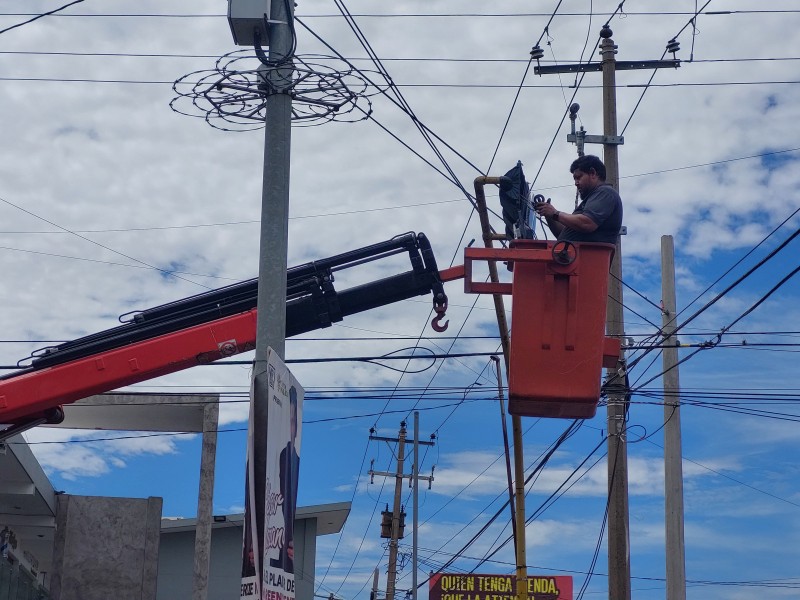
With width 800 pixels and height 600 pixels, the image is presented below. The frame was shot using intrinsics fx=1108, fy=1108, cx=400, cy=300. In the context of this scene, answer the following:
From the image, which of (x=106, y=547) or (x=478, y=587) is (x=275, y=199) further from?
(x=478, y=587)

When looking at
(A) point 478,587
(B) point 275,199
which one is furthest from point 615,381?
(A) point 478,587

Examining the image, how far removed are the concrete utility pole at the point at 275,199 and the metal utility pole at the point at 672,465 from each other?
10.5m

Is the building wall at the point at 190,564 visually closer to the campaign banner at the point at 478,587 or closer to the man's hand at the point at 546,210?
the campaign banner at the point at 478,587

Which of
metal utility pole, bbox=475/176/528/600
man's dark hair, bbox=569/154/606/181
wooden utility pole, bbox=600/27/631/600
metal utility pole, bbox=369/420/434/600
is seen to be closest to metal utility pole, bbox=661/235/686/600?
wooden utility pole, bbox=600/27/631/600

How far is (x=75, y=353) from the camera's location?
10633 mm

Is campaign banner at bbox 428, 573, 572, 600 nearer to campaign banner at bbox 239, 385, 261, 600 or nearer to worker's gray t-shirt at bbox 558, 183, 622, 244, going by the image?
worker's gray t-shirt at bbox 558, 183, 622, 244

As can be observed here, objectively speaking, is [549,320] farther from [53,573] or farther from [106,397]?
[53,573]

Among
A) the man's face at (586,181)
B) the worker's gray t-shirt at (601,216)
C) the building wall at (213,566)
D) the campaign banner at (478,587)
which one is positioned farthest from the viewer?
the campaign banner at (478,587)

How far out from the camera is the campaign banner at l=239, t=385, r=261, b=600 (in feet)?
21.1

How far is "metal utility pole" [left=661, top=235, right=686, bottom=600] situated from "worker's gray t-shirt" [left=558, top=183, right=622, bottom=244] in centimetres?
903

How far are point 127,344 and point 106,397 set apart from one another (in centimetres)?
1025

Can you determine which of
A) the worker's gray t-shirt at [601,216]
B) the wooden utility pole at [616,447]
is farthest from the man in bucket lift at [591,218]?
the wooden utility pole at [616,447]

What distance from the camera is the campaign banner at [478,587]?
1582 inches

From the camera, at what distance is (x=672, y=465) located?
17875 mm
